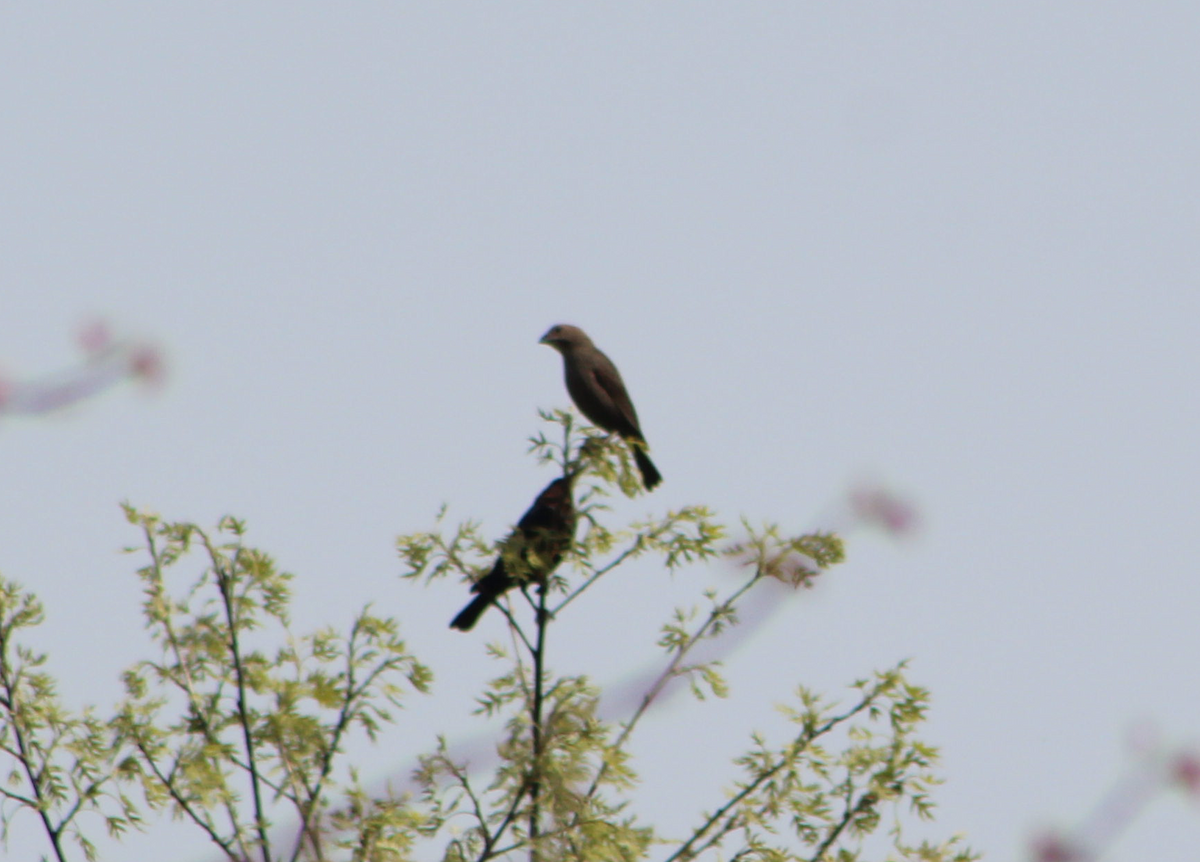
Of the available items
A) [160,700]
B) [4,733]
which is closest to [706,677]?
[160,700]

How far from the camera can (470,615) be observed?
597 centimetres

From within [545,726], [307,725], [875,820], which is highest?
[307,725]

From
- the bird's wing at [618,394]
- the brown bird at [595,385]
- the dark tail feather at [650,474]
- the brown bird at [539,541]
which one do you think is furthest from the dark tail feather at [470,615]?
the bird's wing at [618,394]

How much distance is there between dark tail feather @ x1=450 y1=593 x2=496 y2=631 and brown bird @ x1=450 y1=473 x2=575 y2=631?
0.18 metres

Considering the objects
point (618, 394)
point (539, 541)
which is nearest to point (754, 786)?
point (539, 541)

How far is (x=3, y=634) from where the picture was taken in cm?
557

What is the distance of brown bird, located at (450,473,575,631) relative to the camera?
216 inches

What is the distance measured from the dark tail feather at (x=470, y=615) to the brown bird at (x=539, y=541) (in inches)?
7.2

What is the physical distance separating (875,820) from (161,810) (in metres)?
2.55

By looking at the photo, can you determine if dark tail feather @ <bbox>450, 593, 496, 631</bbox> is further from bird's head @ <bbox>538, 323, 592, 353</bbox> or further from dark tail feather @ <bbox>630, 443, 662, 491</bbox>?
bird's head @ <bbox>538, 323, 592, 353</bbox>

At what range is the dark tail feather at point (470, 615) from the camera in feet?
19.4

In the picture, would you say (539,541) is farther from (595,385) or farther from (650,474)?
(595,385)

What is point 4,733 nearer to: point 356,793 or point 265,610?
point 265,610

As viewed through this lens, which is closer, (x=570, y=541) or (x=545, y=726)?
(x=545, y=726)
